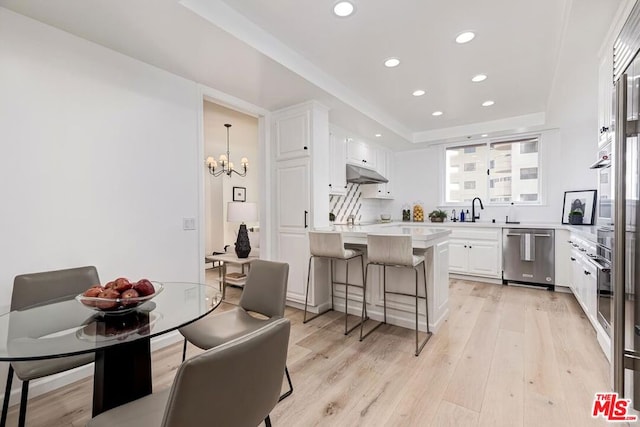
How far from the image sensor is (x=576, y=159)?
4.52 metres

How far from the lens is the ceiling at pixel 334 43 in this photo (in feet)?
6.47

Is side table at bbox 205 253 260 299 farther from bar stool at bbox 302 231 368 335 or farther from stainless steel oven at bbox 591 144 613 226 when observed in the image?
stainless steel oven at bbox 591 144 613 226

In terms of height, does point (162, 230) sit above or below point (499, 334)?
above

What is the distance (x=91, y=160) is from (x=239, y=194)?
15.6ft

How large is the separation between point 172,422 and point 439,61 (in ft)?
10.7

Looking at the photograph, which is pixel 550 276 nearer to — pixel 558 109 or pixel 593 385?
pixel 558 109

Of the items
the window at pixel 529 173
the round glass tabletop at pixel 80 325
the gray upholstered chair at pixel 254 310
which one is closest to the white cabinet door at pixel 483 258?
the window at pixel 529 173

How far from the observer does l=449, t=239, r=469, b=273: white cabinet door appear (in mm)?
4863

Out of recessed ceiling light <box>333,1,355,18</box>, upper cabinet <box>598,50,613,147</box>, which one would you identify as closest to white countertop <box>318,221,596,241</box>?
upper cabinet <box>598,50,613,147</box>

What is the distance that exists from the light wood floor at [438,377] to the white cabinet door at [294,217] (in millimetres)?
521

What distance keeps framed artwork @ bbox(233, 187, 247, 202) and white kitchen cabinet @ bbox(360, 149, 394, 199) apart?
3.06m

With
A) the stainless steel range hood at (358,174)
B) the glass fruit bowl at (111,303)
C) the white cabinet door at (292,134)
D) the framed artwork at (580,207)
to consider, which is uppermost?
the white cabinet door at (292,134)

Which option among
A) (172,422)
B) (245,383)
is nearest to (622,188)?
(245,383)

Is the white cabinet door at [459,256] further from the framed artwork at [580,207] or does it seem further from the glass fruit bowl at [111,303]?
the glass fruit bowl at [111,303]
